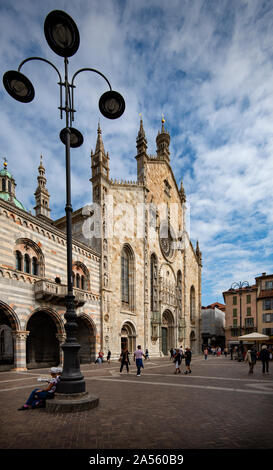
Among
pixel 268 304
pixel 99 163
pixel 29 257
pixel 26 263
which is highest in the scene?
pixel 99 163

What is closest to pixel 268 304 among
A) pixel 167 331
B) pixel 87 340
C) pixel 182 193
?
pixel 167 331

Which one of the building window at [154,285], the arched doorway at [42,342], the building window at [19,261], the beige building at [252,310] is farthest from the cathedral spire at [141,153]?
the beige building at [252,310]

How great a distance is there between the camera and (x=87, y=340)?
24.9 meters

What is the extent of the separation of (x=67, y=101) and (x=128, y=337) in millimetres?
25691

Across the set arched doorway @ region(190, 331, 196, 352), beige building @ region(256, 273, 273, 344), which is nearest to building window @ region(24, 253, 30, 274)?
arched doorway @ region(190, 331, 196, 352)

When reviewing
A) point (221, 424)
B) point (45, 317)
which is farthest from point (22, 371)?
point (221, 424)

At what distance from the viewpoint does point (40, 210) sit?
147ft

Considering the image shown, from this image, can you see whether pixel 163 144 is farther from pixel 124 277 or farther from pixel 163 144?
pixel 124 277

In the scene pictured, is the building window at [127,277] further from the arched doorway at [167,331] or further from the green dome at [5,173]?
the green dome at [5,173]

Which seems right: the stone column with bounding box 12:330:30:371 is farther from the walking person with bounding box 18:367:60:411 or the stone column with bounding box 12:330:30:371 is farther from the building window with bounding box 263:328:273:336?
the building window with bounding box 263:328:273:336

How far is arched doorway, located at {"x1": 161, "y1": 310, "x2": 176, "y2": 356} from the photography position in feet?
127

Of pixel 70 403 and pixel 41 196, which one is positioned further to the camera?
pixel 41 196

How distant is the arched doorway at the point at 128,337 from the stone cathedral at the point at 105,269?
0.10 m

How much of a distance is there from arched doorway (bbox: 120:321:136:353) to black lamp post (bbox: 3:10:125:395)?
22314 millimetres
